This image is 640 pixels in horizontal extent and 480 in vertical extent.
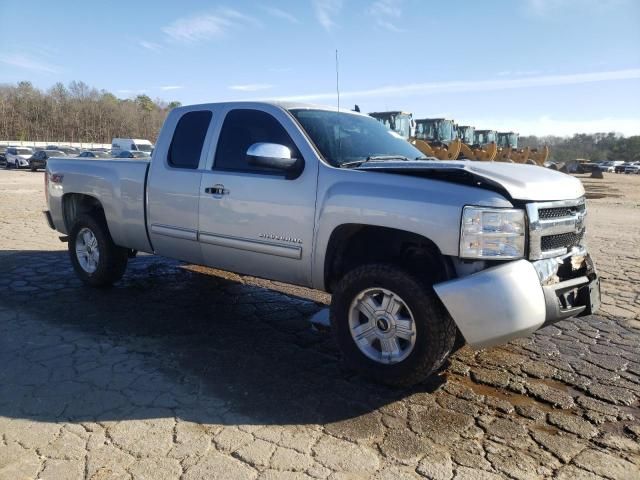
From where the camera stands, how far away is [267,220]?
13.4 feet

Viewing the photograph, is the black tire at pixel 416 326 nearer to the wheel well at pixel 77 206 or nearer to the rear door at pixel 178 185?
the rear door at pixel 178 185

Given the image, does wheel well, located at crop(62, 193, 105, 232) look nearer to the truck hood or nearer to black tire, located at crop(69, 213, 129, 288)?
black tire, located at crop(69, 213, 129, 288)

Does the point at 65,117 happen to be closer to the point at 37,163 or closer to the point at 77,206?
the point at 37,163

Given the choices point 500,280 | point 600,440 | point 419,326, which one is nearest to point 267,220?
point 419,326

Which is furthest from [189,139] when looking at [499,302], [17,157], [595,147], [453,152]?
[595,147]

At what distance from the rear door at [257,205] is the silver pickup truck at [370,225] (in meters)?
0.01

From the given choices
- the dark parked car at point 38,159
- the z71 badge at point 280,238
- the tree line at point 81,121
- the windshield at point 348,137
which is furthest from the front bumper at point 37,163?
the tree line at point 81,121

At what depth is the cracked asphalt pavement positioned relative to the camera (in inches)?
104

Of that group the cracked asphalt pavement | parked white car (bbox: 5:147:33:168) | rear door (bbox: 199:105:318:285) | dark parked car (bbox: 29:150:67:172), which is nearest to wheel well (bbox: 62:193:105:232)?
the cracked asphalt pavement

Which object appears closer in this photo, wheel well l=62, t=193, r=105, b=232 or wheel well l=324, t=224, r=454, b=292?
wheel well l=324, t=224, r=454, b=292

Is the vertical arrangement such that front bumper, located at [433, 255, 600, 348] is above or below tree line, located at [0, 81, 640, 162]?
below

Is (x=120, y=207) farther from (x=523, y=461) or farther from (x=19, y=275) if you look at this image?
(x=523, y=461)

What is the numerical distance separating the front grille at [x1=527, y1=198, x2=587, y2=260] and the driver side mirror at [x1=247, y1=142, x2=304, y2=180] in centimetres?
171

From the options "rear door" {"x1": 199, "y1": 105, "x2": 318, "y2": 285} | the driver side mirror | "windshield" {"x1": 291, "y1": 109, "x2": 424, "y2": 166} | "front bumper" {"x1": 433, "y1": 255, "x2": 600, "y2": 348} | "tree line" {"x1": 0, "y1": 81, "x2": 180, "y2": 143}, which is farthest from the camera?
"tree line" {"x1": 0, "y1": 81, "x2": 180, "y2": 143}
